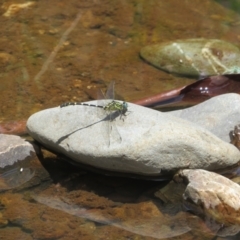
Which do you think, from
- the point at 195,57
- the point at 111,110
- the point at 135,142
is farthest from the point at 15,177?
the point at 195,57

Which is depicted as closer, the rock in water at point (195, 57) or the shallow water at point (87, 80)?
the shallow water at point (87, 80)

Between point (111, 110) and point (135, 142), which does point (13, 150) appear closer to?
point (111, 110)

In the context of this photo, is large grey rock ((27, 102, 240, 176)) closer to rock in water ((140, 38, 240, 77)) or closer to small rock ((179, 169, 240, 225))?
small rock ((179, 169, 240, 225))

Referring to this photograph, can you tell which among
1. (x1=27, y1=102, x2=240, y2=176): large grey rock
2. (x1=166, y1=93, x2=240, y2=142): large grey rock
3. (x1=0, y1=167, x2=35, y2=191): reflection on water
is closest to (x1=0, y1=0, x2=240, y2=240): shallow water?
(x1=0, y1=167, x2=35, y2=191): reflection on water

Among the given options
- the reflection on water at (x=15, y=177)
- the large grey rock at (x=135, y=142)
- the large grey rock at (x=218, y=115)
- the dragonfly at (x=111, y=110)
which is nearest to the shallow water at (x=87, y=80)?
the reflection on water at (x=15, y=177)

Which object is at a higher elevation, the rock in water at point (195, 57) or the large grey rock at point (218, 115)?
the large grey rock at point (218, 115)

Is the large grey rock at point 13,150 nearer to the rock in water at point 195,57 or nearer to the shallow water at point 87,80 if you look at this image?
the shallow water at point 87,80

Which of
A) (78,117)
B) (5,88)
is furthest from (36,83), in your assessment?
(78,117)

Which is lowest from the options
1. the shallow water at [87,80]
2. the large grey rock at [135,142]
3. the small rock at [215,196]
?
the shallow water at [87,80]
